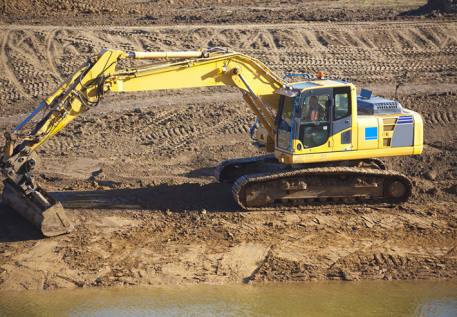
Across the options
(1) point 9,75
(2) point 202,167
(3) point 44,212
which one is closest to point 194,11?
(1) point 9,75

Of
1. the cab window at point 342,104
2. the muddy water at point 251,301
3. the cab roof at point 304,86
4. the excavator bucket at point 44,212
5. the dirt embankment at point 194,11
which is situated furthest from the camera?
the dirt embankment at point 194,11

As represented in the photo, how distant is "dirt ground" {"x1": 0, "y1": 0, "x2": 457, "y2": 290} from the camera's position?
13930 mm

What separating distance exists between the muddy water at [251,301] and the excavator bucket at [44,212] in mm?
1489

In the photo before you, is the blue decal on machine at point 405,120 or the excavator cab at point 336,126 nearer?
the excavator cab at point 336,126

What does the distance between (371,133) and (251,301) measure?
4236 mm

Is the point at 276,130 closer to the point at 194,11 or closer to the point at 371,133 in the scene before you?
the point at 371,133

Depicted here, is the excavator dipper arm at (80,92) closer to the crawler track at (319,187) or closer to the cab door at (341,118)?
the cab door at (341,118)

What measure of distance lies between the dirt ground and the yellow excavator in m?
0.36

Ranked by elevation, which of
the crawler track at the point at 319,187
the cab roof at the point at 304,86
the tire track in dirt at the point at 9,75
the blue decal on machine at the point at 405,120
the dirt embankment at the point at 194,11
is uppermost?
the dirt embankment at the point at 194,11

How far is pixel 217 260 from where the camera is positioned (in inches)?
553

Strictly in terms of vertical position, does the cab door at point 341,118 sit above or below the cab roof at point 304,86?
below

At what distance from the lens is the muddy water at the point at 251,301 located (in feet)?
41.8

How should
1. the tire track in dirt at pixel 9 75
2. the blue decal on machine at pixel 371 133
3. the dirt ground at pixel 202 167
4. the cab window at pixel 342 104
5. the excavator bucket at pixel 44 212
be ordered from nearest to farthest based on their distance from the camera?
the dirt ground at pixel 202 167, the excavator bucket at pixel 44 212, the cab window at pixel 342 104, the blue decal on machine at pixel 371 133, the tire track in dirt at pixel 9 75

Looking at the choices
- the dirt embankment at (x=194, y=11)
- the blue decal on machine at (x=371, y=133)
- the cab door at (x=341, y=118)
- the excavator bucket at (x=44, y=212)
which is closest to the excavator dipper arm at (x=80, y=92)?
the excavator bucket at (x=44, y=212)
